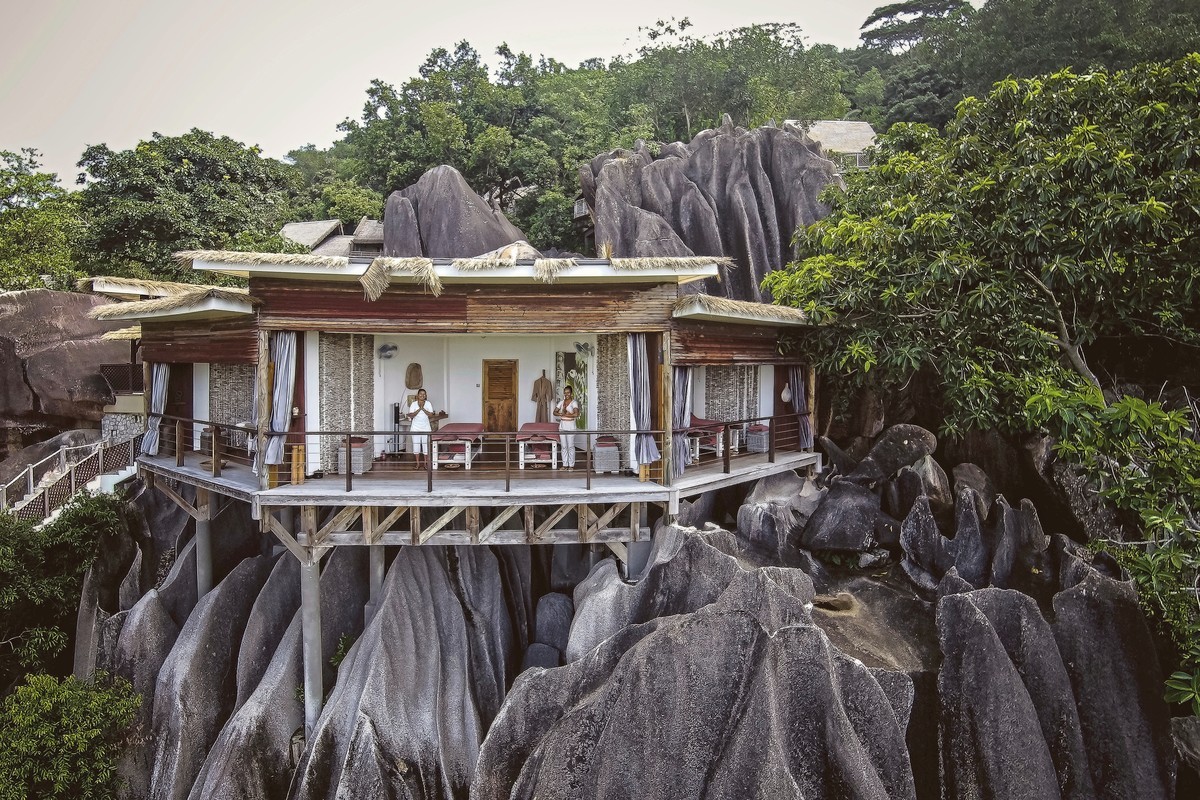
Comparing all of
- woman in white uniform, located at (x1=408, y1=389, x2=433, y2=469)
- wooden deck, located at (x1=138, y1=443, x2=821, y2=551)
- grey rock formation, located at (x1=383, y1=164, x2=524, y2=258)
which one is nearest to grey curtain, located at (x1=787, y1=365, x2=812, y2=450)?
wooden deck, located at (x1=138, y1=443, x2=821, y2=551)

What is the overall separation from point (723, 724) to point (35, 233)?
86.0 feet

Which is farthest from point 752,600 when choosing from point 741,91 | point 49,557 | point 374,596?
point 741,91

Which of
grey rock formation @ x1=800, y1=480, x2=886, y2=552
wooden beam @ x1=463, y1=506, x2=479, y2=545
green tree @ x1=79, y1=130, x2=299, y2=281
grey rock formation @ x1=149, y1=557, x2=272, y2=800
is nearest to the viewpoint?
wooden beam @ x1=463, y1=506, x2=479, y2=545

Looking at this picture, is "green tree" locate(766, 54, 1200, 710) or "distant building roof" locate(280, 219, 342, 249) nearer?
"green tree" locate(766, 54, 1200, 710)

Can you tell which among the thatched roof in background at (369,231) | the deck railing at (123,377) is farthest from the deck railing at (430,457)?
the thatched roof in background at (369,231)

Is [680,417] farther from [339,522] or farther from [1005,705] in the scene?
[1005,705]

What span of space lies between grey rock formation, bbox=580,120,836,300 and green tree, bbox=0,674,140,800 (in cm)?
1688

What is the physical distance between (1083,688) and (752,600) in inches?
192

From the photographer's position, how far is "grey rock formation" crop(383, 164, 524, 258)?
22516 millimetres

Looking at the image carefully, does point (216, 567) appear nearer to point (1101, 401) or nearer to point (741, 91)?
point (1101, 401)

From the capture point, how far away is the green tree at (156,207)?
20875 mm

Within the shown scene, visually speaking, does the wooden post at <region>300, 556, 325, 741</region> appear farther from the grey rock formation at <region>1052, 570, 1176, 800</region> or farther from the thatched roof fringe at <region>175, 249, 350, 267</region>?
the grey rock formation at <region>1052, 570, 1176, 800</region>

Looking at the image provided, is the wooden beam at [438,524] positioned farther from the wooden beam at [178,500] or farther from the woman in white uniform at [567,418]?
the wooden beam at [178,500]

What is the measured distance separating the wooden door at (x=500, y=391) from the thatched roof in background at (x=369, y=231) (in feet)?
49.0
